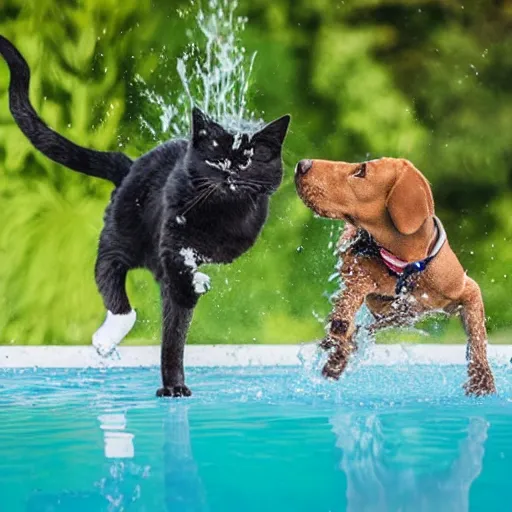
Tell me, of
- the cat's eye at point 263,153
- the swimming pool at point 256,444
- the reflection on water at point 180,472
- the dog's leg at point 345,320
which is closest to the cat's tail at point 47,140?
the cat's eye at point 263,153

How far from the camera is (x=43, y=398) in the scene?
2773 mm

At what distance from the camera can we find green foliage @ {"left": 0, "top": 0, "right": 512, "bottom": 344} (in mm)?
4324

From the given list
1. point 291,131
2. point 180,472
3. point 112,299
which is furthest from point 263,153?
point 291,131

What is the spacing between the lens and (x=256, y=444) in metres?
1.95

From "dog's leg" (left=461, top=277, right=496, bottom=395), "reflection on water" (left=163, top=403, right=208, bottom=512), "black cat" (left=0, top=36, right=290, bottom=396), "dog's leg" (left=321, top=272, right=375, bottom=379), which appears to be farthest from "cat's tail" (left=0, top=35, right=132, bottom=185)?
"dog's leg" (left=461, top=277, right=496, bottom=395)

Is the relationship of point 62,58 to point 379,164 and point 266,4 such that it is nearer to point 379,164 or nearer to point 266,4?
point 266,4

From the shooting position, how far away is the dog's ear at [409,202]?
2.44 meters

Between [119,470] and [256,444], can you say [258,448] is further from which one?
[119,470]

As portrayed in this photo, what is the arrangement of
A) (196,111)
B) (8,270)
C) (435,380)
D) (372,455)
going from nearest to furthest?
(372,455)
(196,111)
(435,380)
(8,270)

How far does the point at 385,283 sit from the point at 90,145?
7.29 ft

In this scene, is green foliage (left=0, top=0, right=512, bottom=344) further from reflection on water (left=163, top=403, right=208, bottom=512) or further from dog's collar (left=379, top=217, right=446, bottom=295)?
reflection on water (left=163, top=403, right=208, bottom=512)

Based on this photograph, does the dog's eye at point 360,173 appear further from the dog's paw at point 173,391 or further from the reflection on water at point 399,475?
the dog's paw at point 173,391

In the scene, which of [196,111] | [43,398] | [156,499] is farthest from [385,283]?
[156,499]

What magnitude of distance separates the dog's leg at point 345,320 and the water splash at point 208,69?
182cm
